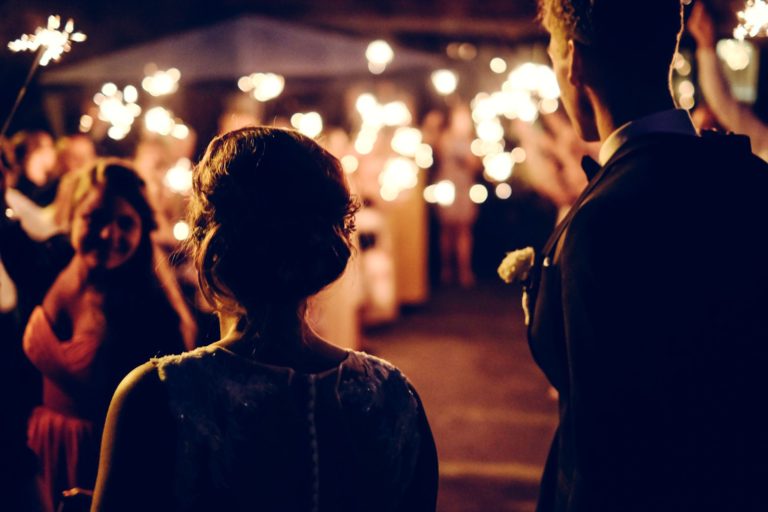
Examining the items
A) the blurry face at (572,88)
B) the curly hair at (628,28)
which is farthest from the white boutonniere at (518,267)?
the curly hair at (628,28)

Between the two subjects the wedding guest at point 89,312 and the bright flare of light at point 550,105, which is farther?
the bright flare of light at point 550,105

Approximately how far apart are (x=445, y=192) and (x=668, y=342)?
996cm

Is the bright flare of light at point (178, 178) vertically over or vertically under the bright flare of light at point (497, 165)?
under

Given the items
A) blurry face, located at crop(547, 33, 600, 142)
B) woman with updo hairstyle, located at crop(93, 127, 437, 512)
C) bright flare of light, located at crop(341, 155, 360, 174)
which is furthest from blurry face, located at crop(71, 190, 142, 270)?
bright flare of light, located at crop(341, 155, 360, 174)

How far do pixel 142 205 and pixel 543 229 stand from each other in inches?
482

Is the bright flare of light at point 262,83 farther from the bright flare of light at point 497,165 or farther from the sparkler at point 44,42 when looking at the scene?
the bright flare of light at point 497,165

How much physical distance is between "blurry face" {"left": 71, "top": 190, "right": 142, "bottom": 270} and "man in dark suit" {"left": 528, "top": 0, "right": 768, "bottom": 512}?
2.06m

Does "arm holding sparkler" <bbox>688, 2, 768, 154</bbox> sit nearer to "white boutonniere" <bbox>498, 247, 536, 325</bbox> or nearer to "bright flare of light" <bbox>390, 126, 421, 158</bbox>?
"white boutonniere" <bbox>498, 247, 536, 325</bbox>

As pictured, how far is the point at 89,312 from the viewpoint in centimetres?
317

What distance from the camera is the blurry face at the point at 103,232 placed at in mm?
3156

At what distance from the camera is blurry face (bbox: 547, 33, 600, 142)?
198 cm

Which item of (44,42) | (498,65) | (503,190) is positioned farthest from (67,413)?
(503,190)

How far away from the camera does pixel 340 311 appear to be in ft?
24.5

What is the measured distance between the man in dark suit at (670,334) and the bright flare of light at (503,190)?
44.8 feet
